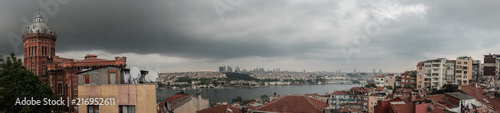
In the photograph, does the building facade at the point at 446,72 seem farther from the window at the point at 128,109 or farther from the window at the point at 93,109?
the window at the point at 93,109

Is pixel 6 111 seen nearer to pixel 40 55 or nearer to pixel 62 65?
pixel 62 65

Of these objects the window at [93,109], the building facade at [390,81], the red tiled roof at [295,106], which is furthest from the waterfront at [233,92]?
the window at [93,109]

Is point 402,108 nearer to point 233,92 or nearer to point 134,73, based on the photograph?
point 134,73

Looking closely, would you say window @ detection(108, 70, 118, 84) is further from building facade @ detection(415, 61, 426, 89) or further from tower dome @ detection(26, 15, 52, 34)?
building facade @ detection(415, 61, 426, 89)

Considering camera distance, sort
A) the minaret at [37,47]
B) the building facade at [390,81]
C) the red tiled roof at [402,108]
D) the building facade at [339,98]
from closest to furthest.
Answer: the red tiled roof at [402,108]
the minaret at [37,47]
the building facade at [339,98]
the building facade at [390,81]

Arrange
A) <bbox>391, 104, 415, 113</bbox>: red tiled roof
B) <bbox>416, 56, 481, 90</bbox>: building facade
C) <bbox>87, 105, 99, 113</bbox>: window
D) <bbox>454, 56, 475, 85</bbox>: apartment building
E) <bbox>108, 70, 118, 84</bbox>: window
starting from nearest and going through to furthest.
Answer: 1. <bbox>87, 105, 99, 113</bbox>: window
2. <bbox>108, 70, 118, 84</bbox>: window
3. <bbox>391, 104, 415, 113</bbox>: red tiled roof
4. <bbox>454, 56, 475, 85</bbox>: apartment building
5. <bbox>416, 56, 481, 90</bbox>: building facade

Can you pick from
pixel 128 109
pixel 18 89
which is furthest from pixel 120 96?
pixel 18 89

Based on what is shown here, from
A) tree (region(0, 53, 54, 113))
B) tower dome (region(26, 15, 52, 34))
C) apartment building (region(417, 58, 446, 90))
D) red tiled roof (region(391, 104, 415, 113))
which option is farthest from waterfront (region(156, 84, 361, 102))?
red tiled roof (region(391, 104, 415, 113))
